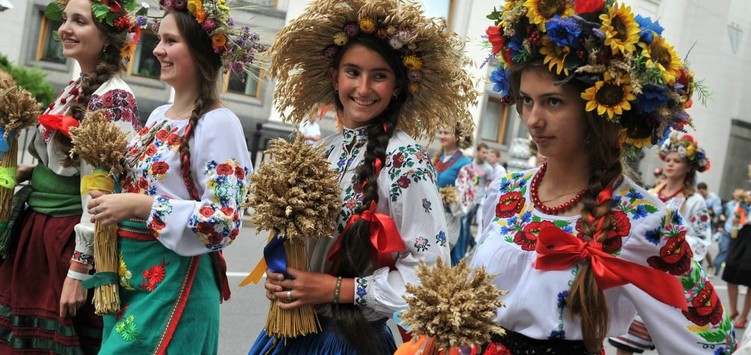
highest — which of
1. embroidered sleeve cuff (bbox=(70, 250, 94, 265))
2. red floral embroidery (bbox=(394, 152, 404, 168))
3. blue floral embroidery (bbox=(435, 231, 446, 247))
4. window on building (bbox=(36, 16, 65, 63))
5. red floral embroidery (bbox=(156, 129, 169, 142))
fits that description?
window on building (bbox=(36, 16, 65, 63))

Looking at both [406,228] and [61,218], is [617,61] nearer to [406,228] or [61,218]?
[406,228]

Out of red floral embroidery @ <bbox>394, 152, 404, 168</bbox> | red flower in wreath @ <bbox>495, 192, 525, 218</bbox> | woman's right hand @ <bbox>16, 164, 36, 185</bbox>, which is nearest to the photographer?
red flower in wreath @ <bbox>495, 192, 525, 218</bbox>

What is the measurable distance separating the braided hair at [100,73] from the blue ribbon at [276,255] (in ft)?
4.69

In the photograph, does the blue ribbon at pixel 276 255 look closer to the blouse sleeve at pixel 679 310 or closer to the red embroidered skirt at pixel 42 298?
the blouse sleeve at pixel 679 310

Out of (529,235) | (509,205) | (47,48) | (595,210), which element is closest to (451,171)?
(509,205)

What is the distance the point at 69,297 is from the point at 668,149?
5.99 meters

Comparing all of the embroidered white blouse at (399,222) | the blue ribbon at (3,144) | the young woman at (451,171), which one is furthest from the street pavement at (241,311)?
the young woman at (451,171)

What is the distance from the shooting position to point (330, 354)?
10.4 ft

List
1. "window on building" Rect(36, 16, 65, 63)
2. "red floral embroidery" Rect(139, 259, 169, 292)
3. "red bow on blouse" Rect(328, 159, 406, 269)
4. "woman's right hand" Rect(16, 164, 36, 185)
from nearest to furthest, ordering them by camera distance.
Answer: "red bow on blouse" Rect(328, 159, 406, 269), "red floral embroidery" Rect(139, 259, 169, 292), "woman's right hand" Rect(16, 164, 36, 185), "window on building" Rect(36, 16, 65, 63)

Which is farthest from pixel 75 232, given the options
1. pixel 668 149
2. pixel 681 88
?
pixel 668 149

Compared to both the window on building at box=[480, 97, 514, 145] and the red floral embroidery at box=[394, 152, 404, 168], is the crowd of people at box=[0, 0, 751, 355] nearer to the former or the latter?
the red floral embroidery at box=[394, 152, 404, 168]

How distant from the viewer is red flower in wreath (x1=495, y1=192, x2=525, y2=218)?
2902mm

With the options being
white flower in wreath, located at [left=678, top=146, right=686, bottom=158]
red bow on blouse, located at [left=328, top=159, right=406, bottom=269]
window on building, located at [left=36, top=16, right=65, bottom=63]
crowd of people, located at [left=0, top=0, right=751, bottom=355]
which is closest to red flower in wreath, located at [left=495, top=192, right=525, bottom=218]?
crowd of people, located at [left=0, top=0, right=751, bottom=355]

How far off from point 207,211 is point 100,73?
49.2 inches
